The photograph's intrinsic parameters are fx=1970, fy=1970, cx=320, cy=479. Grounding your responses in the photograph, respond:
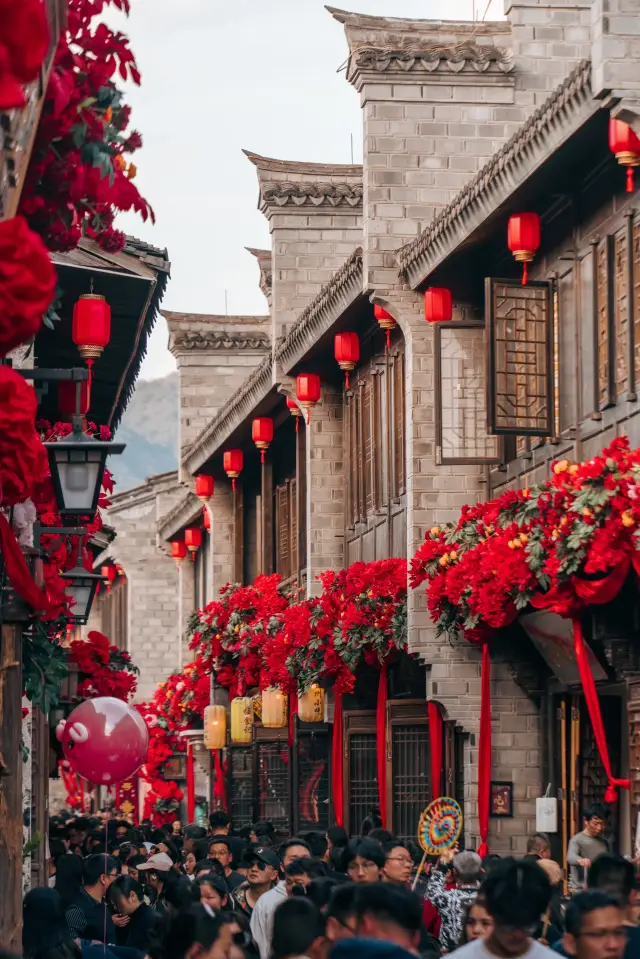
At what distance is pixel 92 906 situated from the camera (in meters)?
12.2

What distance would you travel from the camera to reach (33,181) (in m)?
9.55

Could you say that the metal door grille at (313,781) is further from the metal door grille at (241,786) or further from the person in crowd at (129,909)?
the person in crowd at (129,909)

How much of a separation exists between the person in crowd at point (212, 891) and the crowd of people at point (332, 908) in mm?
12

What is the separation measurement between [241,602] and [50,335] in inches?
538

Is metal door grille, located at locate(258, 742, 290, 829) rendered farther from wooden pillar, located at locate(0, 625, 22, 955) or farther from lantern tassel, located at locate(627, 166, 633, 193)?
wooden pillar, located at locate(0, 625, 22, 955)

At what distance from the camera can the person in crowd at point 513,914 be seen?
648 cm

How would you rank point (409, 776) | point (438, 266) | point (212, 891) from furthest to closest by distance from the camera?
point (409, 776) → point (438, 266) → point (212, 891)

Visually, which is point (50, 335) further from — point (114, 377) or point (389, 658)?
point (389, 658)

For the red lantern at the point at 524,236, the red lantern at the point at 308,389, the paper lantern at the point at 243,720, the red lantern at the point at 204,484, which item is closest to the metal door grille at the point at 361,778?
the red lantern at the point at 308,389

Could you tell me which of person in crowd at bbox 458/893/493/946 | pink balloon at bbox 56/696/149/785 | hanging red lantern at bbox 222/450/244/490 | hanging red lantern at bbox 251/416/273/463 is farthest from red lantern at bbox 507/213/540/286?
hanging red lantern at bbox 222/450/244/490

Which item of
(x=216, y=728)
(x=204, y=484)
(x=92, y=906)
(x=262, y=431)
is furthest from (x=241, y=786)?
(x=92, y=906)

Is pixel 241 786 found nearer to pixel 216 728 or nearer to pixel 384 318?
pixel 216 728

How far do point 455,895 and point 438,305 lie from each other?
10734mm

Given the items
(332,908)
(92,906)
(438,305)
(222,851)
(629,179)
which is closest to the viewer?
(332,908)
